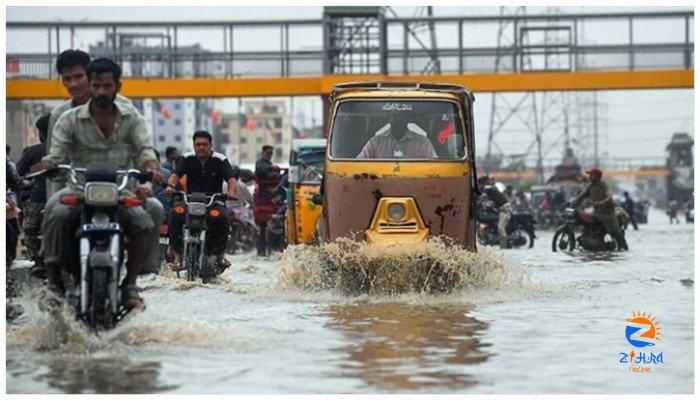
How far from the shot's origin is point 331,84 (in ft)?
123

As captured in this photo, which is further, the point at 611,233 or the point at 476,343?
the point at 611,233

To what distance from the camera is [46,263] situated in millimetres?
8922

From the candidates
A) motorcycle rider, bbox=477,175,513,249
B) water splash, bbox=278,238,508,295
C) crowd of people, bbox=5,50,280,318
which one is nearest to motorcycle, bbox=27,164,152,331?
crowd of people, bbox=5,50,280,318

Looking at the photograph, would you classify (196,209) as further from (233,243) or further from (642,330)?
(233,243)

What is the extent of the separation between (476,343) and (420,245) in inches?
167

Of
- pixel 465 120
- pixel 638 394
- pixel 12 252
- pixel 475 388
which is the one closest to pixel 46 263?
pixel 12 252

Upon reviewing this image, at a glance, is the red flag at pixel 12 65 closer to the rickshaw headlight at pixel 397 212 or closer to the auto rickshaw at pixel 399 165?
the auto rickshaw at pixel 399 165

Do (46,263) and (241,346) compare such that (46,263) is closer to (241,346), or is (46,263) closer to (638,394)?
(241,346)

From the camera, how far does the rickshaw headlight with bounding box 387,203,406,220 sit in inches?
552

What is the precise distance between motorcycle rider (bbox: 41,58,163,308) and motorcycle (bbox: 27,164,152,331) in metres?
0.19

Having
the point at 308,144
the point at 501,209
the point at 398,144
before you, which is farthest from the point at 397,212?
the point at 501,209

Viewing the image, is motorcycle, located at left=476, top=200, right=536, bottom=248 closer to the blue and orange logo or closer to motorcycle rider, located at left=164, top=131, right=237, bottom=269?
motorcycle rider, located at left=164, top=131, right=237, bottom=269

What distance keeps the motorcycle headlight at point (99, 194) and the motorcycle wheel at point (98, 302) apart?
373 mm

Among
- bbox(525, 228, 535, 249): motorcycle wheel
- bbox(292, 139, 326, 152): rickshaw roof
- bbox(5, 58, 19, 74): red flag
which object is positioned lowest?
bbox(525, 228, 535, 249): motorcycle wheel
